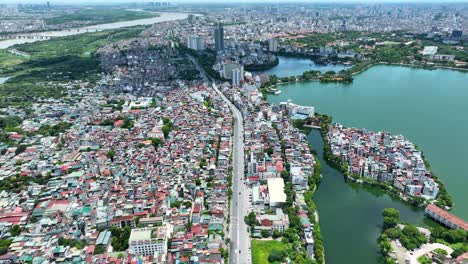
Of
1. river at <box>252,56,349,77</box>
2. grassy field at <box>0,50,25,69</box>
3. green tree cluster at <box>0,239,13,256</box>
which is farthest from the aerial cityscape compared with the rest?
grassy field at <box>0,50,25,69</box>

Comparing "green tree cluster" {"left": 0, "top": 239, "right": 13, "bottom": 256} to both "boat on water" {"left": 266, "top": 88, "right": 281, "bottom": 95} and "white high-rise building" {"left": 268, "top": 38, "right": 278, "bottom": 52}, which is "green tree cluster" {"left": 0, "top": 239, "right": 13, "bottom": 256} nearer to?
"boat on water" {"left": 266, "top": 88, "right": 281, "bottom": 95}

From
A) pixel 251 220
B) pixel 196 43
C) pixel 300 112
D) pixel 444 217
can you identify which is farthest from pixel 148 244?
pixel 196 43

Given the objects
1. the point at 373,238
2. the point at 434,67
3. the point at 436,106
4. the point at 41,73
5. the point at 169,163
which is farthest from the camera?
the point at 434,67

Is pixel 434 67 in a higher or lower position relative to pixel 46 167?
higher

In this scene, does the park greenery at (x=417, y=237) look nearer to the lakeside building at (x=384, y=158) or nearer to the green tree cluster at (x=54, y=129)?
the lakeside building at (x=384, y=158)

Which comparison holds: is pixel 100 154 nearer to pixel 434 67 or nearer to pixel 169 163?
pixel 169 163

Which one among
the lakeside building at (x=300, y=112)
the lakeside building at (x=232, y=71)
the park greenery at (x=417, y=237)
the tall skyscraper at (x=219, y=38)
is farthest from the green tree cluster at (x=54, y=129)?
the tall skyscraper at (x=219, y=38)

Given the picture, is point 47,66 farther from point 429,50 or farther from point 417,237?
point 429,50

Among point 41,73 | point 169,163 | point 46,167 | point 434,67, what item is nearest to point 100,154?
point 46,167
